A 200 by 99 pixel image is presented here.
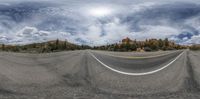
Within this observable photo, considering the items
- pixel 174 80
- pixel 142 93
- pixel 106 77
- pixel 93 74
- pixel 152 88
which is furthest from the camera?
pixel 93 74

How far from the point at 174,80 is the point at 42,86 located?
459 centimetres

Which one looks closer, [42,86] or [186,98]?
[186,98]

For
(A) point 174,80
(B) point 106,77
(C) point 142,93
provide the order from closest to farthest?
(C) point 142,93 → (A) point 174,80 → (B) point 106,77

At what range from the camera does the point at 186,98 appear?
9523mm

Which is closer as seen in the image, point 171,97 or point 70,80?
point 171,97

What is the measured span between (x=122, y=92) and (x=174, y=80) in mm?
3157

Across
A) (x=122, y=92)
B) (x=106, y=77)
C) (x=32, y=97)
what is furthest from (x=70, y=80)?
(x=32, y=97)

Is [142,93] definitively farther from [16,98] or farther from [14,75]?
[14,75]

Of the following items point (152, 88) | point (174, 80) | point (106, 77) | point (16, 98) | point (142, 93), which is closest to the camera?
point (16, 98)

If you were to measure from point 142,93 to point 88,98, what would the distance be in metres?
1.87

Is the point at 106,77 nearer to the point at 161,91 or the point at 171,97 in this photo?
the point at 161,91

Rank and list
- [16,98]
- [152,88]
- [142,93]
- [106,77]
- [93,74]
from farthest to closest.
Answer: [93,74]
[106,77]
[152,88]
[142,93]
[16,98]

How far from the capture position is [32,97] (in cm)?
933

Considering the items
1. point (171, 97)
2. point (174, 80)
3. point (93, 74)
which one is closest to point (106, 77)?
point (93, 74)
